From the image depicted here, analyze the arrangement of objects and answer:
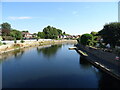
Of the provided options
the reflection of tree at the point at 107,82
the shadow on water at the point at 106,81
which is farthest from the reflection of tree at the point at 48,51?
the reflection of tree at the point at 107,82

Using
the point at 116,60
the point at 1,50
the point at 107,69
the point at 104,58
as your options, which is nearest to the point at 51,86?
the point at 107,69

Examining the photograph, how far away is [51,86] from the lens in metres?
13.5

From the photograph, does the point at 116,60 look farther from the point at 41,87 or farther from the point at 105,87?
the point at 41,87

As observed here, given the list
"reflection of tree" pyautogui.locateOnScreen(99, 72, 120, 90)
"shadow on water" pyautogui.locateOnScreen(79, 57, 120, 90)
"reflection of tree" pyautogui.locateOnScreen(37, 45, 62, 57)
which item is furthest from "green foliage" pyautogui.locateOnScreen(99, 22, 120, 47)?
"reflection of tree" pyautogui.locateOnScreen(37, 45, 62, 57)

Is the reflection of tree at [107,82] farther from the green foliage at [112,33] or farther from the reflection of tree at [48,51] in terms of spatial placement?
the reflection of tree at [48,51]

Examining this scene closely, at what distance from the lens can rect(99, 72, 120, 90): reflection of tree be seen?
13.2 meters

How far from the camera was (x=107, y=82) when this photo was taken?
46.5 ft

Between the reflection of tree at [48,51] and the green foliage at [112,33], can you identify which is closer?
the green foliage at [112,33]

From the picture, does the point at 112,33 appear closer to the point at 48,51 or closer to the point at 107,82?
the point at 107,82

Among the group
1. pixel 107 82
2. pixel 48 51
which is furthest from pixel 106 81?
pixel 48 51

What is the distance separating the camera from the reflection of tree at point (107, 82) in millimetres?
13178

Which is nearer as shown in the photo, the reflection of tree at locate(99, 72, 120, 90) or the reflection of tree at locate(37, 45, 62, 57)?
the reflection of tree at locate(99, 72, 120, 90)

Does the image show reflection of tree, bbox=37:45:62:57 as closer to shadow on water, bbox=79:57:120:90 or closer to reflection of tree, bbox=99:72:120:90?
shadow on water, bbox=79:57:120:90

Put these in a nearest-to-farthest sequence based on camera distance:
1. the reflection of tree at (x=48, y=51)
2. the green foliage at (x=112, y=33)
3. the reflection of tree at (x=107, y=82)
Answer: the reflection of tree at (x=107, y=82), the green foliage at (x=112, y=33), the reflection of tree at (x=48, y=51)
